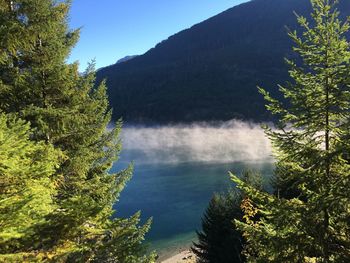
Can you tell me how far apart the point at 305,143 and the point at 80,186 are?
809 cm

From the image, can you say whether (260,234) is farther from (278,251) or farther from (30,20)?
(30,20)

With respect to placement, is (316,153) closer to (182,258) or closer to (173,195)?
(182,258)

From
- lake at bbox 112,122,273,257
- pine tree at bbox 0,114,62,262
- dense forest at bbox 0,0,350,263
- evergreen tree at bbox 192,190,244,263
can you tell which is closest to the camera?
pine tree at bbox 0,114,62,262

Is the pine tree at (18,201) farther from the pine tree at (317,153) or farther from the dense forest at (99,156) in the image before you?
the pine tree at (317,153)

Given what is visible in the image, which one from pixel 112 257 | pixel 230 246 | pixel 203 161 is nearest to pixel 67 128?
pixel 112 257

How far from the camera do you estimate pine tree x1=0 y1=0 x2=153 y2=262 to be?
30.2 feet

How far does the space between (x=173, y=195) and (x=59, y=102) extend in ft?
239

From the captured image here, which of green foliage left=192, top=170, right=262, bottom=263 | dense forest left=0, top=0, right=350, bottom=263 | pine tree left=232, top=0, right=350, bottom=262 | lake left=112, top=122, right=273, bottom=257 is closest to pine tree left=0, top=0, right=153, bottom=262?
dense forest left=0, top=0, right=350, bottom=263

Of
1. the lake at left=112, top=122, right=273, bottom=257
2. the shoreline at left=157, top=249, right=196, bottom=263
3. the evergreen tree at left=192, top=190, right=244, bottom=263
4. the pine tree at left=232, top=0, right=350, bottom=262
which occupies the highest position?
the pine tree at left=232, top=0, right=350, bottom=262


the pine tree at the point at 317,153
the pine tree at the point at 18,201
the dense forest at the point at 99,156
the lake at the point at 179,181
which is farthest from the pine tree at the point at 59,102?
the lake at the point at 179,181

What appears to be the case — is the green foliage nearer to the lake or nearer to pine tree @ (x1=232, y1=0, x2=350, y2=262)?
the lake

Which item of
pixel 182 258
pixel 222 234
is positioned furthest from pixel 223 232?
pixel 182 258

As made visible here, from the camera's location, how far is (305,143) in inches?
368

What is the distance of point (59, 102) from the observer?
14.3 metres
